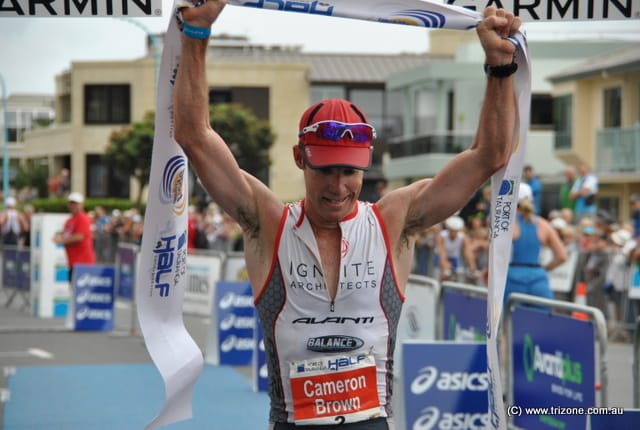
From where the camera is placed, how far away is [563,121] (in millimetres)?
44688

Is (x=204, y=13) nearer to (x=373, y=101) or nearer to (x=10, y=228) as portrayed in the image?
(x=10, y=228)

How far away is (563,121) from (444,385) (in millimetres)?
37702

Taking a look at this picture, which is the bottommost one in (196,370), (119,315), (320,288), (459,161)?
(119,315)

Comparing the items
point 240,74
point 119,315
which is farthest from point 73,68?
point 119,315

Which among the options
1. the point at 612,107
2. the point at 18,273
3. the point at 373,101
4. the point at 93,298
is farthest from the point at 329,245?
the point at 373,101

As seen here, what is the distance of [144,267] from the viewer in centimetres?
457

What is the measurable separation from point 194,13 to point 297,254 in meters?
0.90

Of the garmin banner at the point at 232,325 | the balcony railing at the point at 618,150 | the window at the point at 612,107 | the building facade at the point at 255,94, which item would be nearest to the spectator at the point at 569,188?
the garmin banner at the point at 232,325

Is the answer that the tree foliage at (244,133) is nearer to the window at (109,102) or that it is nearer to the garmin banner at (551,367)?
the window at (109,102)

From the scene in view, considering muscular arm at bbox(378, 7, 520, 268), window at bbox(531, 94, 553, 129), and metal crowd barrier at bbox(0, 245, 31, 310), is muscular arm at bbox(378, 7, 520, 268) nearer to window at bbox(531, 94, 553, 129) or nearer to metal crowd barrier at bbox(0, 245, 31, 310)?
metal crowd barrier at bbox(0, 245, 31, 310)

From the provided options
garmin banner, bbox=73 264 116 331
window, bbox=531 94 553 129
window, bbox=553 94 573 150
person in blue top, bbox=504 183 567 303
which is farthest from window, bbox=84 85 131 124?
person in blue top, bbox=504 183 567 303

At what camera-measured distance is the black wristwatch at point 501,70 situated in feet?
14.2

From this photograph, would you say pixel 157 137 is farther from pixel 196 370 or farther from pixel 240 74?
pixel 240 74

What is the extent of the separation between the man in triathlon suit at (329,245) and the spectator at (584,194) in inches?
642
